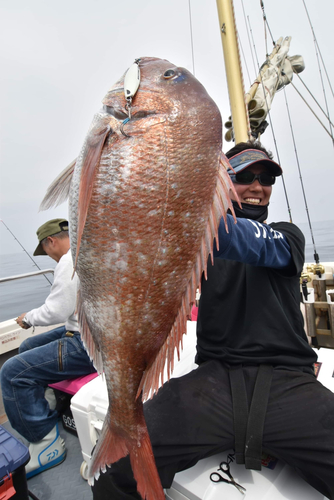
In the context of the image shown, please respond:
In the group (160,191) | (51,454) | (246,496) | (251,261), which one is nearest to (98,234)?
(160,191)

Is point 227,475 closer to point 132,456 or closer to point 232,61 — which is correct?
point 132,456

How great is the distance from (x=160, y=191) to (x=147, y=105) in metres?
0.32

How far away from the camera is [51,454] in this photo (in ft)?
8.44

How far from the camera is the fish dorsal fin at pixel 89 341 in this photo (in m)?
1.20

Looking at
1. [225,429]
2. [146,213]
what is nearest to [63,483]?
[225,429]

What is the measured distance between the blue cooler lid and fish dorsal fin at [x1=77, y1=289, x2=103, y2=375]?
1.10 meters

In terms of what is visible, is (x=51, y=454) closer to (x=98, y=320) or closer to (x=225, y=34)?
(x=98, y=320)

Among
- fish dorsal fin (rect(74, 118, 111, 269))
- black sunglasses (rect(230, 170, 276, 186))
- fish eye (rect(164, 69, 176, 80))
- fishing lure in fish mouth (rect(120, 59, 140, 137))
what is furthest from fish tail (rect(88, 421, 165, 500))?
black sunglasses (rect(230, 170, 276, 186))

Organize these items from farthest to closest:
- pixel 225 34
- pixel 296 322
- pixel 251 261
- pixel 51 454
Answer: pixel 225 34, pixel 51 454, pixel 296 322, pixel 251 261

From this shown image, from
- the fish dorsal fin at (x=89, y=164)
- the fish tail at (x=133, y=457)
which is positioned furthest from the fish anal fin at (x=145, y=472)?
the fish dorsal fin at (x=89, y=164)

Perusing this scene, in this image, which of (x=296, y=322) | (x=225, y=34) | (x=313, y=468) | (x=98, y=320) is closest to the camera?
(x=98, y=320)

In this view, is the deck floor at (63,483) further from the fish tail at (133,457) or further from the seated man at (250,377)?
the fish tail at (133,457)

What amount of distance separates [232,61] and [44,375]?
6346 mm

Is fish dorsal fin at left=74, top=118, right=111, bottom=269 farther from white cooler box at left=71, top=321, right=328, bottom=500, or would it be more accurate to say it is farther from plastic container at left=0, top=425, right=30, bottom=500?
plastic container at left=0, top=425, right=30, bottom=500
